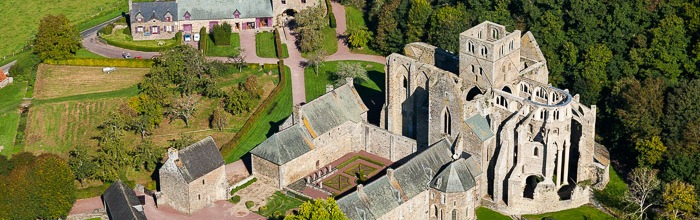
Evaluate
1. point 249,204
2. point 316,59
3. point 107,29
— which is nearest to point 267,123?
point 316,59

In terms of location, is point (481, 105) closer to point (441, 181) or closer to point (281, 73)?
point (441, 181)

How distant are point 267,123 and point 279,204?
2320 centimetres

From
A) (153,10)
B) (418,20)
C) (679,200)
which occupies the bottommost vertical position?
(679,200)

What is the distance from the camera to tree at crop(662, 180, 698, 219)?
131 m

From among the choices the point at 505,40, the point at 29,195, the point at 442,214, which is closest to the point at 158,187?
the point at 29,195

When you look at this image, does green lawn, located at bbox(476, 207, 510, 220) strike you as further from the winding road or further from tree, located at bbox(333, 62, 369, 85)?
the winding road

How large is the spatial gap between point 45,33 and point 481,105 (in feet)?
251

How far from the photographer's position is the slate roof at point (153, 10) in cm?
19200

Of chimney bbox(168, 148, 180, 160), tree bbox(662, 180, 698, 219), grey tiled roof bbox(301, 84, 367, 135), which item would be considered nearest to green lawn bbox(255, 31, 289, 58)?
grey tiled roof bbox(301, 84, 367, 135)

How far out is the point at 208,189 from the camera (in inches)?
5522

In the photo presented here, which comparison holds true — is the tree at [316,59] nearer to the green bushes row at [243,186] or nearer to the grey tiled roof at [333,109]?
the grey tiled roof at [333,109]

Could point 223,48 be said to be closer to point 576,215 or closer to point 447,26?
point 447,26

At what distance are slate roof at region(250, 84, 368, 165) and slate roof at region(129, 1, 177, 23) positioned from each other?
49.6 metres

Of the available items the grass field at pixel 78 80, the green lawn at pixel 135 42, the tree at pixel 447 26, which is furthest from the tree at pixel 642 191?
the green lawn at pixel 135 42
